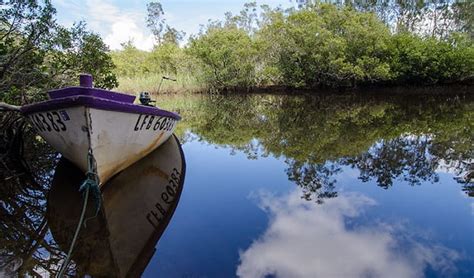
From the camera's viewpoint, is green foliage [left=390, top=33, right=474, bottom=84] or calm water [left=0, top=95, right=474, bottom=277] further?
green foliage [left=390, top=33, right=474, bottom=84]

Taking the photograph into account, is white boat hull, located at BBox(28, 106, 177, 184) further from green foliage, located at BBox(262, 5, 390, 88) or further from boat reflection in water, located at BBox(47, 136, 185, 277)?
green foliage, located at BBox(262, 5, 390, 88)

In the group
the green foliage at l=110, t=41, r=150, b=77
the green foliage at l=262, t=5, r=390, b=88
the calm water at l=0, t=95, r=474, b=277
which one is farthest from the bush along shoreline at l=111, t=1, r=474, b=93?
the calm water at l=0, t=95, r=474, b=277

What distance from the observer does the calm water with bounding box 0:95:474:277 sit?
2.65m

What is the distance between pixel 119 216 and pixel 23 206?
4.15 feet

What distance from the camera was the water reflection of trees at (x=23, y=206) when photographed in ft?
8.68

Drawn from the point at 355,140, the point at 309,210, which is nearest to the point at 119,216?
the point at 309,210

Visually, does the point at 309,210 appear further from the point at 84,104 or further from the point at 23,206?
the point at 23,206

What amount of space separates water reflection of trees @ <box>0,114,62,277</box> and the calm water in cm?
2

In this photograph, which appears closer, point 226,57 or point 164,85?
point 226,57

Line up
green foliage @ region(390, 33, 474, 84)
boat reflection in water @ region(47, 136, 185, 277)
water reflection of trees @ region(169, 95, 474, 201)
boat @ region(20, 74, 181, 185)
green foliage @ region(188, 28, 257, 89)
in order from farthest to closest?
green foliage @ region(188, 28, 257, 89) → green foliage @ region(390, 33, 474, 84) → water reflection of trees @ region(169, 95, 474, 201) → boat @ region(20, 74, 181, 185) → boat reflection in water @ region(47, 136, 185, 277)

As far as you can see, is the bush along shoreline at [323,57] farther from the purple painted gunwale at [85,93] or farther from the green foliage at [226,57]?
the purple painted gunwale at [85,93]

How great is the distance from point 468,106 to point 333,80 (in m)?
9.35

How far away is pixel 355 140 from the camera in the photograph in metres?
7.08

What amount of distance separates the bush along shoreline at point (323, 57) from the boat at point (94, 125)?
51.5ft
